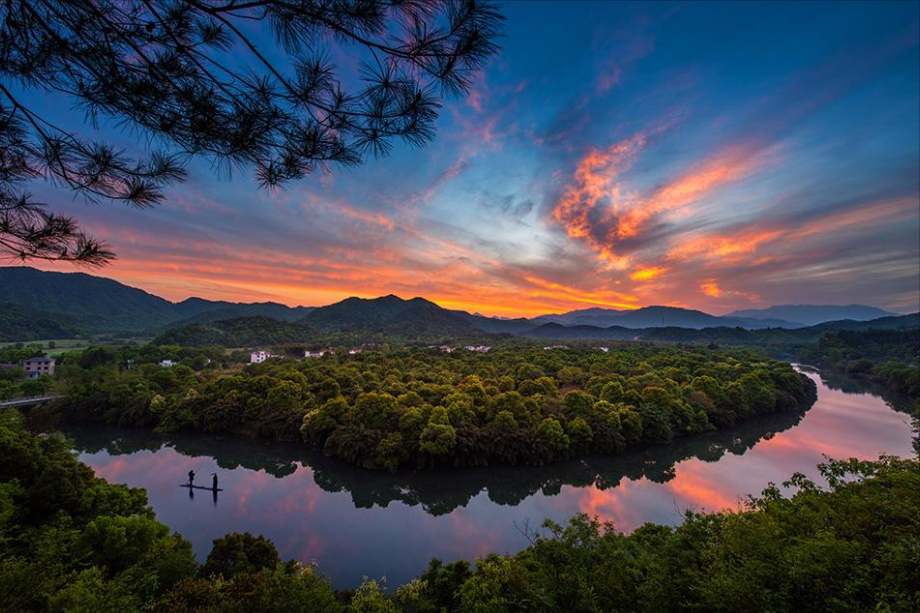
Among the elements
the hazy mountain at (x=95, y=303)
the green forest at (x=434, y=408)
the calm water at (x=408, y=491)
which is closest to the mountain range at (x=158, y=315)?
the hazy mountain at (x=95, y=303)

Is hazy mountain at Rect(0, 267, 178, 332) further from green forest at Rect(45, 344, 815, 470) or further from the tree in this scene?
the tree

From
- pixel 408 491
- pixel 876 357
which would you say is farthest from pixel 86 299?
pixel 876 357

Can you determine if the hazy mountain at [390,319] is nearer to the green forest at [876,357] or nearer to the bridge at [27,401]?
the bridge at [27,401]

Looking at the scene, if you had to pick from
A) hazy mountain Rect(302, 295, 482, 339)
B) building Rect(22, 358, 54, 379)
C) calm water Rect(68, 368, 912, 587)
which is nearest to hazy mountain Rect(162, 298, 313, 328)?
hazy mountain Rect(302, 295, 482, 339)

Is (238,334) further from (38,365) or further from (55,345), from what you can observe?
(38,365)

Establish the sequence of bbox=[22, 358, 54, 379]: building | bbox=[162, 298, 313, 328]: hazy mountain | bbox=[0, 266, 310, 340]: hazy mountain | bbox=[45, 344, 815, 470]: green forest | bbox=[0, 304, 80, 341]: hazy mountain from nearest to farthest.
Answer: bbox=[45, 344, 815, 470]: green forest
bbox=[22, 358, 54, 379]: building
bbox=[0, 304, 80, 341]: hazy mountain
bbox=[0, 266, 310, 340]: hazy mountain
bbox=[162, 298, 313, 328]: hazy mountain

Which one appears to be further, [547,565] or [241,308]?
[241,308]
